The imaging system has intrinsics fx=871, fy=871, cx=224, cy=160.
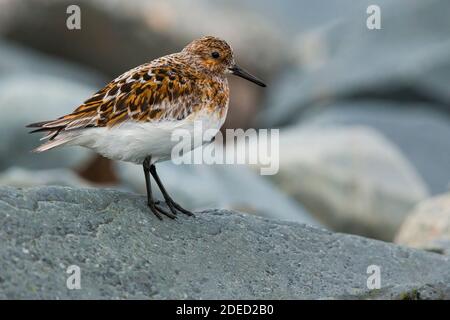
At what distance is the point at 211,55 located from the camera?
773cm

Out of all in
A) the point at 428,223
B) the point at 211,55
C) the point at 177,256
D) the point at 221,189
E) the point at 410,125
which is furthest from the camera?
the point at 410,125

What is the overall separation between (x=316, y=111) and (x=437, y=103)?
265cm

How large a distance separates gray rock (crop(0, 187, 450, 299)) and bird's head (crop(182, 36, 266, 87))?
1293 mm

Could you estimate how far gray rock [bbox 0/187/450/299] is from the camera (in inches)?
234

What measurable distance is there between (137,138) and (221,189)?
5.76 meters

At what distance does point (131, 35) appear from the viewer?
20.1 metres

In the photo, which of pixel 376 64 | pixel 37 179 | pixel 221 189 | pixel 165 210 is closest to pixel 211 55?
pixel 165 210

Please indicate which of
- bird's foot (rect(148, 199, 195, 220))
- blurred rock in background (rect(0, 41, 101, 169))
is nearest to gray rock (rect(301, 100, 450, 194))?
blurred rock in background (rect(0, 41, 101, 169))

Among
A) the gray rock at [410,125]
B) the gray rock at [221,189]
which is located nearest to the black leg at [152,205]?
the gray rock at [221,189]

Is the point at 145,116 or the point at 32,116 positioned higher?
the point at 32,116

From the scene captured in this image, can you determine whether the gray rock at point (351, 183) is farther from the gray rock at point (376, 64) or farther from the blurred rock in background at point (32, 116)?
the gray rock at point (376, 64)

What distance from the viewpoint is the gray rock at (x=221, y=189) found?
11.9 metres

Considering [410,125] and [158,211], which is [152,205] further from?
[410,125]
